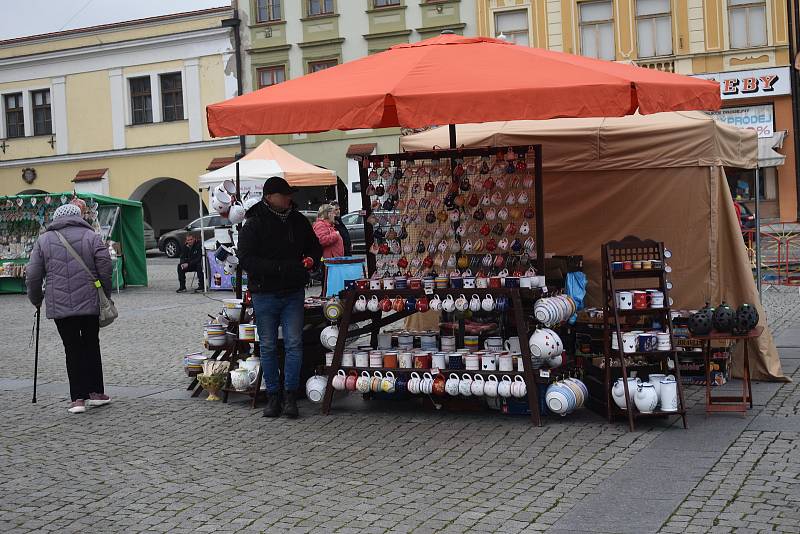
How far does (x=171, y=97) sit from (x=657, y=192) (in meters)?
29.4

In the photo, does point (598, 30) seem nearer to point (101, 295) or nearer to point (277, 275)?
point (101, 295)

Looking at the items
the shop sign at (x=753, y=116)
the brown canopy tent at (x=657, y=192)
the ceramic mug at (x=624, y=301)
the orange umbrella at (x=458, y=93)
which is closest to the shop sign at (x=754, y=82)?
the shop sign at (x=753, y=116)

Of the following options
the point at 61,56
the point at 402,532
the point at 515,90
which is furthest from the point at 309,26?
the point at 402,532

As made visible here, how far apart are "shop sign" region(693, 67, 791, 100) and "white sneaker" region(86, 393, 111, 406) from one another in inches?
953

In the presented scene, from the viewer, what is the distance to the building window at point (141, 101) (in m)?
36.8

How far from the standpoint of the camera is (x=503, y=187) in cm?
823

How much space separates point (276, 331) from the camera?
800 cm

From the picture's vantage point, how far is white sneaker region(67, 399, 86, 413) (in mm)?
8498

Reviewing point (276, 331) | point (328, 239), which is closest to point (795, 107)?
point (328, 239)

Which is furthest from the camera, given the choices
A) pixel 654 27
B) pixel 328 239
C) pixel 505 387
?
pixel 654 27

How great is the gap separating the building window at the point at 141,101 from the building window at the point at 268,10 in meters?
4.58

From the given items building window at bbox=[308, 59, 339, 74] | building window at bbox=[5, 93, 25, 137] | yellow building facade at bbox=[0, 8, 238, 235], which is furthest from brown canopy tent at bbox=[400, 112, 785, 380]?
building window at bbox=[5, 93, 25, 137]

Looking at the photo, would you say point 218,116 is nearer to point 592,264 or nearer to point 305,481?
point 305,481

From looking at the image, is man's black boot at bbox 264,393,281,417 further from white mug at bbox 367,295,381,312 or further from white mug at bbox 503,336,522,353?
white mug at bbox 503,336,522,353
